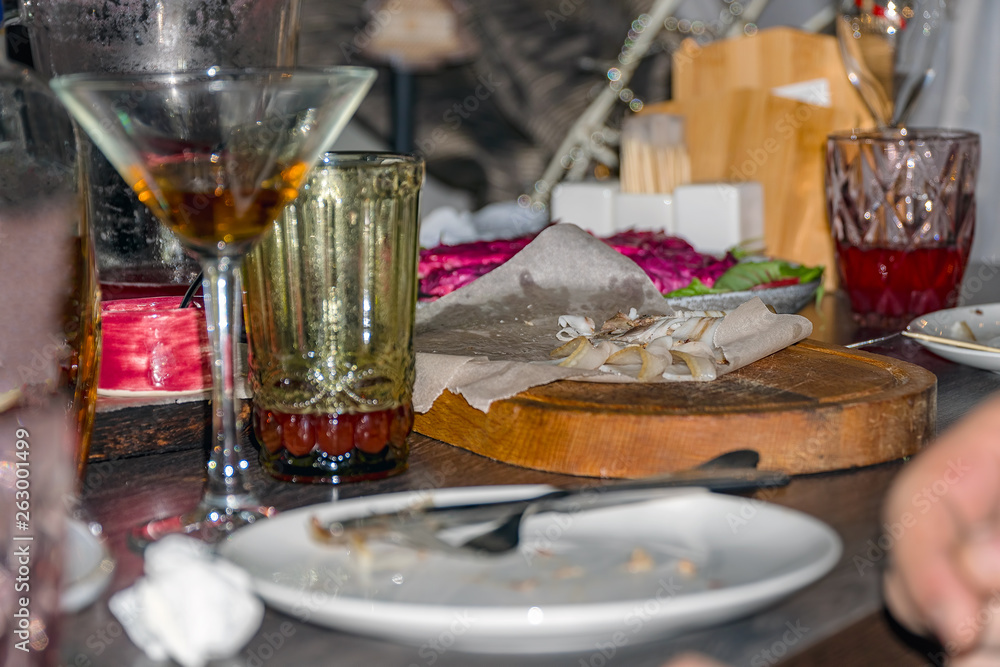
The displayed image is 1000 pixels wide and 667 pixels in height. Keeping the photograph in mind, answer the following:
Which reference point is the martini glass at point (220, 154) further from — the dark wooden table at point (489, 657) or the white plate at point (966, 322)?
the white plate at point (966, 322)

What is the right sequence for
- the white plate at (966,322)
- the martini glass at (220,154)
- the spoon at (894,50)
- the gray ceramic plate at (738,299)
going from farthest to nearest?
the spoon at (894,50)
the gray ceramic plate at (738,299)
the white plate at (966,322)
the martini glass at (220,154)

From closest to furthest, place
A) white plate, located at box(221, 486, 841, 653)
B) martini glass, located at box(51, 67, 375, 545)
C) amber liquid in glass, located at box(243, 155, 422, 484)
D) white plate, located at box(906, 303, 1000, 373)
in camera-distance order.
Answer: white plate, located at box(221, 486, 841, 653) → martini glass, located at box(51, 67, 375, 545) → amber liquid in glass, located at box(243, 155, 422, 484) → white plate, located at box(906, 303, 1000, 373)

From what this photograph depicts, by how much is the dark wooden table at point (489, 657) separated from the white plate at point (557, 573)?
1 cm

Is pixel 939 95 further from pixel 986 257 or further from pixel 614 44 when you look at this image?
pixel 614 44

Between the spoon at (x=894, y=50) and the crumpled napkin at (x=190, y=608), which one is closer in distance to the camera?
the crumpled napkin at (x=190, y=608)

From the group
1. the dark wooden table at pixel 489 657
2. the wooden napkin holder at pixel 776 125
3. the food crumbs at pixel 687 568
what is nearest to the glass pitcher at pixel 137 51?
the dark wooden table at pixel 489 657

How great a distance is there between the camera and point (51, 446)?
33 cm

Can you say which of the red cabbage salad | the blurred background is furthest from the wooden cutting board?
the blurred background

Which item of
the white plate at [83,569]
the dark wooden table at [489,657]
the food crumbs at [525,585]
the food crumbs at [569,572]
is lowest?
the dark wooden table at [489,657]

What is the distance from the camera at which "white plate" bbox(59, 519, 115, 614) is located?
1.44 feet

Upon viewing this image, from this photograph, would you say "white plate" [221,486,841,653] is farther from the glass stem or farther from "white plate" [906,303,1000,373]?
"white plate" [906,303,1000,373]

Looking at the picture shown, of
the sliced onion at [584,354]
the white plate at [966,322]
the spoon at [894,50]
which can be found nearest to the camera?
the sliced onion at [584,354]

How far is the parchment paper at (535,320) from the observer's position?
715 mm

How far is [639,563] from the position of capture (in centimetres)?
47
